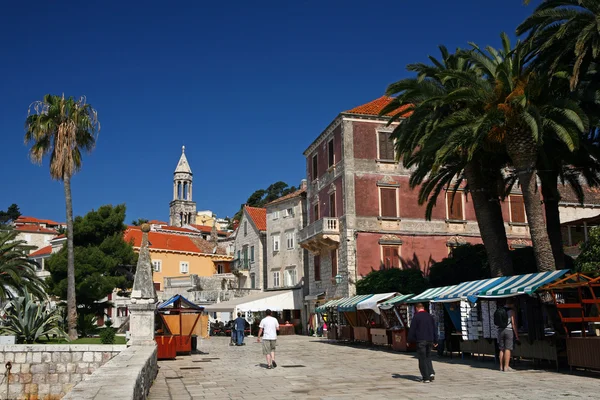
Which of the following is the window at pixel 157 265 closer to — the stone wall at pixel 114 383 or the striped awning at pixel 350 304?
the striped awning at pixel 350 304

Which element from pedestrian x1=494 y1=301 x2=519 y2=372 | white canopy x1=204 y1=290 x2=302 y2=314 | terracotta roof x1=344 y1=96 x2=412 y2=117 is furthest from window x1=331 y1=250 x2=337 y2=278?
pedestrian x1=494 y1=301 x2=519 y2=372

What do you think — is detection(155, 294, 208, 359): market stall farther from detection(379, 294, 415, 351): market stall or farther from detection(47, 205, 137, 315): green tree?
detection(47, 205, 137, 315): green tree

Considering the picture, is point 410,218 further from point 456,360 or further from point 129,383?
point 129,383

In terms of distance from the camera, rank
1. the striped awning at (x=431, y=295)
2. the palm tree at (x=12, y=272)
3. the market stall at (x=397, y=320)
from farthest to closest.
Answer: the palm tree at (x=12, y=272)
the market stall at (x=397, y=320)
the striped awning at (x=431, y=295)

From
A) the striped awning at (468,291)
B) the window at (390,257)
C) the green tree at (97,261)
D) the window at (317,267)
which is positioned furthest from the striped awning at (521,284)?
the green tree at (97,261)

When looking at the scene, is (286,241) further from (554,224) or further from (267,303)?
(554,224)

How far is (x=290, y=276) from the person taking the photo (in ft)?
155

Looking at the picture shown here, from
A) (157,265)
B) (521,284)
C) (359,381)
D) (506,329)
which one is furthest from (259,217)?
(359,381)

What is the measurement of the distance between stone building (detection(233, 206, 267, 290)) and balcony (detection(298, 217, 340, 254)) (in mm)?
14115

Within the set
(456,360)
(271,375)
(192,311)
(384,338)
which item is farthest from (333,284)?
(271,375)

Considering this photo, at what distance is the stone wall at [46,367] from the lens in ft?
60.2

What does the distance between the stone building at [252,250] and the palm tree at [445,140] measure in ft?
95.4

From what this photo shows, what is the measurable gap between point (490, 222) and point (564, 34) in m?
7.58

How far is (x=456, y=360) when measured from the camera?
1886cm
